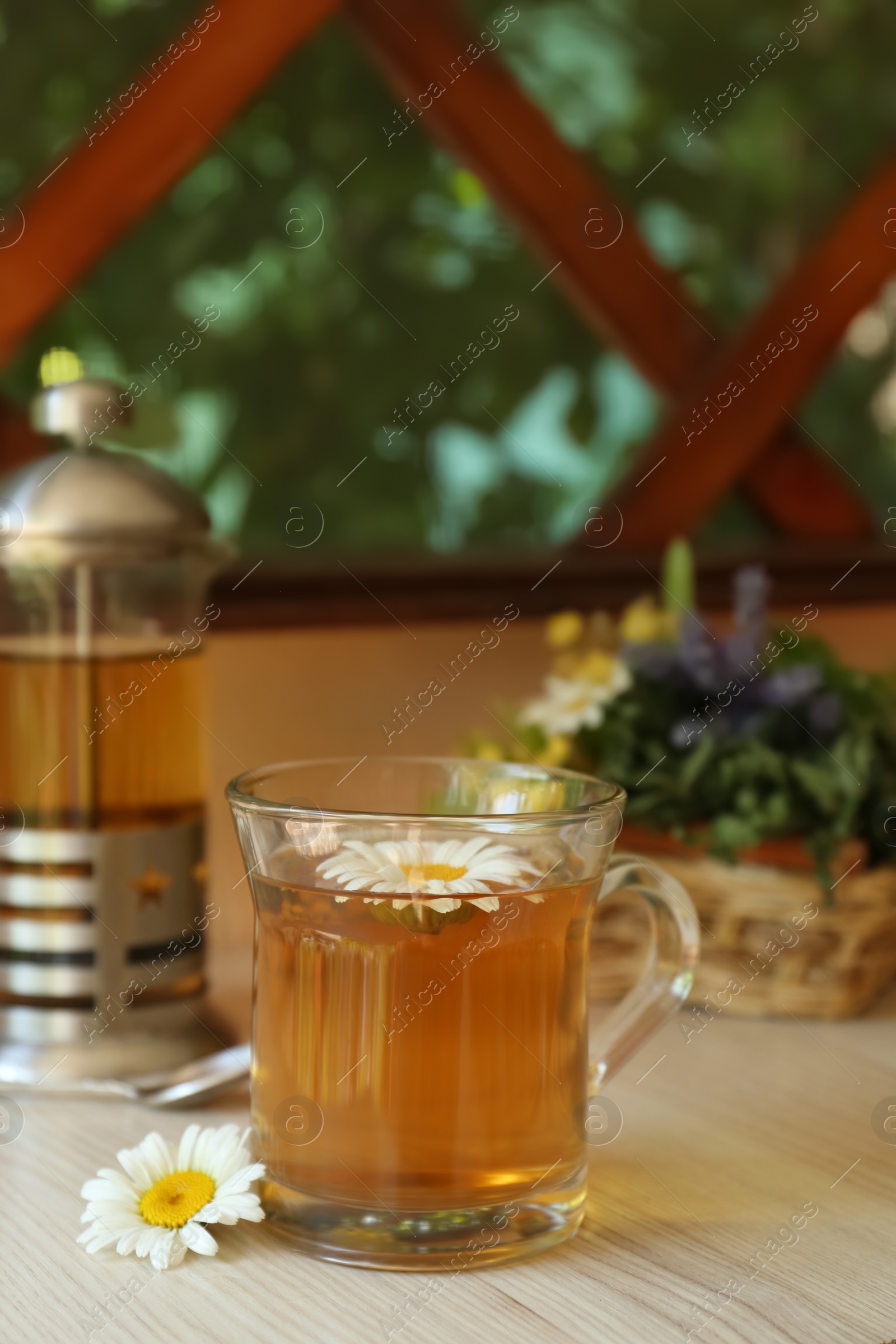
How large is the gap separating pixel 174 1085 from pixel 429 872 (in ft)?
0.80

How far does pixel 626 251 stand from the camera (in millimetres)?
1214

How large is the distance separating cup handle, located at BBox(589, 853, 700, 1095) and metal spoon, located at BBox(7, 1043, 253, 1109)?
7.6 inches

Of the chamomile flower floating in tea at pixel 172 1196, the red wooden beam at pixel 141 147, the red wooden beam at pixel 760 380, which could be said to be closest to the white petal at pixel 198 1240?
the chamomile flower floating in tea at pixel 172 1196

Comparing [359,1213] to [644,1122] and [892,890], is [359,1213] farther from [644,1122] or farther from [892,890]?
[892,890]

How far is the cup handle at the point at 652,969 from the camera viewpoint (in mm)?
623

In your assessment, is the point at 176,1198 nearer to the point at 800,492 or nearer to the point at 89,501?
the point at 89,501

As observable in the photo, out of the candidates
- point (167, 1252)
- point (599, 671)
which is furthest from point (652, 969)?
point (599, 671)

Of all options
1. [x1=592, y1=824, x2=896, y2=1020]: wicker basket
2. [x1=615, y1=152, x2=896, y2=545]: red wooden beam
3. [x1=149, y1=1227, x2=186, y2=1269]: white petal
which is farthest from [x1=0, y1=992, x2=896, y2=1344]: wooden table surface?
[x1=615, y1=152, x2=896, y2=545]: red wooden beam

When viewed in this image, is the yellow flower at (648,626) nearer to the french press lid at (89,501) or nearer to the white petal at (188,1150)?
the french press lid at (89,501)

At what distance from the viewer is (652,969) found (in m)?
0.64

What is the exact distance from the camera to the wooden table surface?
0.50 meters

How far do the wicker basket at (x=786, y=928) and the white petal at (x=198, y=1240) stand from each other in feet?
1.42

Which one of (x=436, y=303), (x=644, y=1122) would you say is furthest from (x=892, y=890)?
(x=436, y=303)

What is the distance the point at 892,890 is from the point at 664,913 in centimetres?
30
